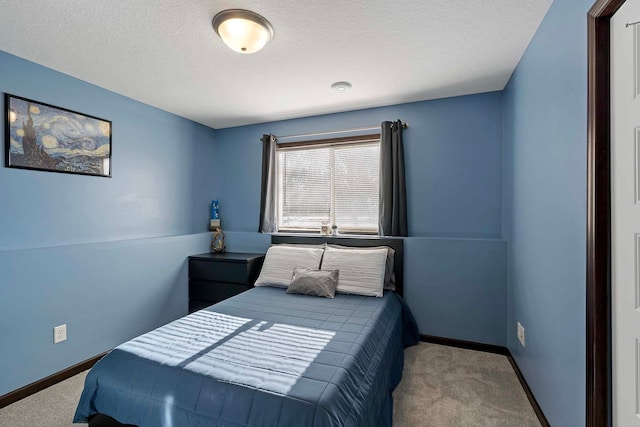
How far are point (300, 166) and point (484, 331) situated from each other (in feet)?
8.56

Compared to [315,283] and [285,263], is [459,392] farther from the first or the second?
[285,263]

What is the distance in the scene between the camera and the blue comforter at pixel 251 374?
128cm

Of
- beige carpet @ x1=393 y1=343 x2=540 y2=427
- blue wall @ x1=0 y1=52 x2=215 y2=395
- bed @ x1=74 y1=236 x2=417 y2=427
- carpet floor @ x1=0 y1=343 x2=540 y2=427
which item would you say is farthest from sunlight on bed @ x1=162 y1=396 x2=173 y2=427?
blue wall @ x1=0 y1=52 x2=215 y2=395

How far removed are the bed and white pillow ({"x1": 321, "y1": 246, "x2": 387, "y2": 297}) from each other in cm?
47

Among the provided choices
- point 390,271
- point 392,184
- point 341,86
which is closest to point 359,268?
point 390,271

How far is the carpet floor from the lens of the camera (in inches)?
73.4

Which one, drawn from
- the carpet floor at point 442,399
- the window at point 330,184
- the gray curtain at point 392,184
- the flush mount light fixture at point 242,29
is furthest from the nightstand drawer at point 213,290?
the flush mount light fixture at point 242,29

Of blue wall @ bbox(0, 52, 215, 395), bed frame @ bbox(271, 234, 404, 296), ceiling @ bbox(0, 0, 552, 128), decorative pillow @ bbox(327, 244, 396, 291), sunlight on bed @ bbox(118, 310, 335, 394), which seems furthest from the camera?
bed frame @ bbox(271, 234, 404, 296)

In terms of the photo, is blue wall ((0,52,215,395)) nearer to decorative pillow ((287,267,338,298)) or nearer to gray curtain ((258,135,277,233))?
gray curtain ((258,135,277,233))

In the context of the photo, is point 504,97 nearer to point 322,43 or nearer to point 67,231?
point 322,43

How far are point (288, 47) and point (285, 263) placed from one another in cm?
195

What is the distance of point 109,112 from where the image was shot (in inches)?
110

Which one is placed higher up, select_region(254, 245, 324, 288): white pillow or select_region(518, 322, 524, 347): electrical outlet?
select_region(254, 245, 324, 288): white pillow

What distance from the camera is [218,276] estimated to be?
11.1ft
